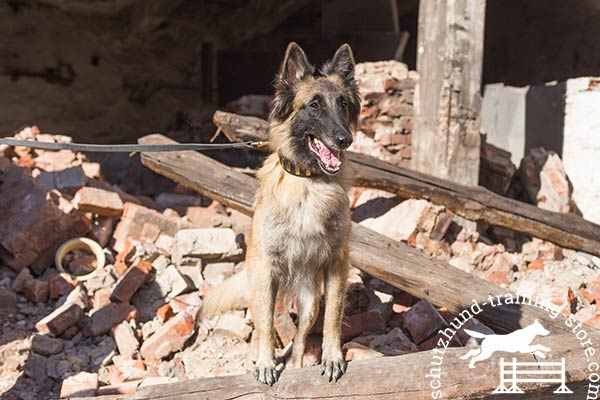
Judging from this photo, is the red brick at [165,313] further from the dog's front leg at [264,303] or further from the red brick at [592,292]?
the red brick at [592,292]

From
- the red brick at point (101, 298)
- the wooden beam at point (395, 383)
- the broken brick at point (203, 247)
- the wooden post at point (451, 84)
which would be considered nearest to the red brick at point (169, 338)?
the red brick at point (101, 298)

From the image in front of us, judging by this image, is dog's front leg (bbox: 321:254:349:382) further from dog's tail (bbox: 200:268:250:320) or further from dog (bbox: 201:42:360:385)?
dog's tail (bbox: 200:268:250:320)

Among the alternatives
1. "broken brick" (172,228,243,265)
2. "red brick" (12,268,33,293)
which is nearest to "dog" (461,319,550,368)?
"broken brick" (172,228,243,265)

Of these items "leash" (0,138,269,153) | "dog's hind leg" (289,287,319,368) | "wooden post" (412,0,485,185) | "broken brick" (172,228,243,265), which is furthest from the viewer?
"wooden post" (412,0,485,185)

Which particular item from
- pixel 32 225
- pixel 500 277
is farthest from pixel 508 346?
pixel 32 225

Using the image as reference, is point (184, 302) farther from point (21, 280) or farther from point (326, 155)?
point (326, 155)

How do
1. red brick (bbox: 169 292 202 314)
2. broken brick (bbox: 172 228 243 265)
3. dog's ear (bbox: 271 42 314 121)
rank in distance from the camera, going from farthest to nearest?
broken brick (bbox: 172 228 243 265), red brick (bbox: 169 292 202 314), dog's ear (bbox: 271 42 314 121)

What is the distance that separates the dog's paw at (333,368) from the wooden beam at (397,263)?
1.34m

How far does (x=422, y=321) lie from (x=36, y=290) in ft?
11.0

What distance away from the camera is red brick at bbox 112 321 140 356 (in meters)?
4.44

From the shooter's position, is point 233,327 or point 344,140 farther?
point 233,327

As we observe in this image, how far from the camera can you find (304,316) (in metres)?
3.77

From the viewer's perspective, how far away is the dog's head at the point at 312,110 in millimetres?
3387

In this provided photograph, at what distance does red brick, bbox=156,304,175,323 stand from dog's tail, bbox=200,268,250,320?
463mm
